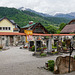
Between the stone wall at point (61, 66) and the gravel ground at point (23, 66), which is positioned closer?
the stone wall at point (61, 66)

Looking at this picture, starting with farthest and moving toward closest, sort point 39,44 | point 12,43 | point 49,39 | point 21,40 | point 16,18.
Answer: point 16,18 → point 21,40 → point 12,43 → point 39,44 → point 49,39

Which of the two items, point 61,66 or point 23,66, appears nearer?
point 61,66

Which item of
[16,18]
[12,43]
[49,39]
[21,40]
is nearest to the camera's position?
[49,39]

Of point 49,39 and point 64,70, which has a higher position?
point 49,39

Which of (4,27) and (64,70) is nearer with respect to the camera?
(64,70)

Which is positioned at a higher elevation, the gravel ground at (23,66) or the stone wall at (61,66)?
the stone wall at (61,66)

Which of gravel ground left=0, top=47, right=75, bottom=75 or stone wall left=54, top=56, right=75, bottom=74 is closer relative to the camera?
stone wall left=54, top=56, right=75, bottom=74

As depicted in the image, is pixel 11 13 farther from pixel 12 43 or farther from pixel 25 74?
pixel 25 74

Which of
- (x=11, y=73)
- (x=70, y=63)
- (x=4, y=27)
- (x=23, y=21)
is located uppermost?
(x=23, y=21)

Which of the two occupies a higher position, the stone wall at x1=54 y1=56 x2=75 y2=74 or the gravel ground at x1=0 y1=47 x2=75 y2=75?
the stone wall at x1=54 y1=56 x2=75 y2=74

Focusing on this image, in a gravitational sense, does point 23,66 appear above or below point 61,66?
below

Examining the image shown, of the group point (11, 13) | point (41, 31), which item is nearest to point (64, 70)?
point (41, 31)

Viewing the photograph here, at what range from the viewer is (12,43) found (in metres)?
34.4

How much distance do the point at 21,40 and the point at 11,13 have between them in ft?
172
